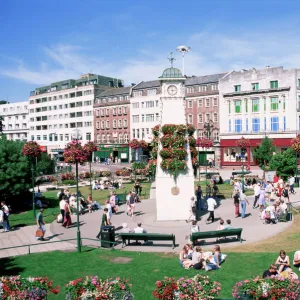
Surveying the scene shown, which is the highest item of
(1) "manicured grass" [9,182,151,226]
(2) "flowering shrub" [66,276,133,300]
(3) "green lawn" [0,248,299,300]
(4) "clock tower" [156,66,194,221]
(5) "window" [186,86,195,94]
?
(5) "window" [186,86,195,94]

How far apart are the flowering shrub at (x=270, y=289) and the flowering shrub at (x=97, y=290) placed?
9.18 feet

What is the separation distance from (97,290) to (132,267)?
5310mm

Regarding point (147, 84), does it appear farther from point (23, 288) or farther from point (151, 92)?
point (23, 288)

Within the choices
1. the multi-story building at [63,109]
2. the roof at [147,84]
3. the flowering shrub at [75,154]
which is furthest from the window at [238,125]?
the flowering shrub at [75,154]

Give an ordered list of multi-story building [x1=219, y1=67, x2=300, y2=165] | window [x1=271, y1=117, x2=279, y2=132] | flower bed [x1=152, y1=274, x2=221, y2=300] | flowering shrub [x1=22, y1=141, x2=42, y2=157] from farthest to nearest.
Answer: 1. window [x1=271, y1=117, x2=279, y2=132]
2. multi-story building [x1=219, y1=67, x2=300, y2=165]
3. flowering shrub [x1=22, y1=141, x2=42, y2=157]
4. flower bed [x1=152, y1=274, x2=221, y2=300]

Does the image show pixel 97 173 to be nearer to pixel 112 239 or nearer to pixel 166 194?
pixel 166 194

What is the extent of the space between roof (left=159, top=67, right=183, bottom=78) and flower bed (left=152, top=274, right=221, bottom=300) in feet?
51.9

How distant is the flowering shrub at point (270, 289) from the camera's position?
30.4 ft

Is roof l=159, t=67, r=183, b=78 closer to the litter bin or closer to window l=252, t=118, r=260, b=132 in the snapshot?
the litter bin

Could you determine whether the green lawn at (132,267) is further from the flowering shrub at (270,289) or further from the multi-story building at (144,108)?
the multi-story building at (144,108)

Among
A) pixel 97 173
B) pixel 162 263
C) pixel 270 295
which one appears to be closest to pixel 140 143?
pixel 97 173

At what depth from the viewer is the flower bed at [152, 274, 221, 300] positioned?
30.9 ft

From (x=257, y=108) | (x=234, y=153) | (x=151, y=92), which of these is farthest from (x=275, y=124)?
(x=151, y=92)

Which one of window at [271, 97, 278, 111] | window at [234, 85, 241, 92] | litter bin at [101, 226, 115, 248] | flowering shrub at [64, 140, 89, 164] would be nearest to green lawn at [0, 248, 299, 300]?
litter bin at [101, 226, 115, 248]
